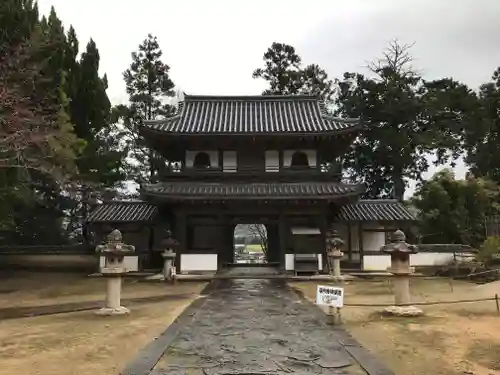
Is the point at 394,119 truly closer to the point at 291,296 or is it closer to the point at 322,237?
the point at 322,237

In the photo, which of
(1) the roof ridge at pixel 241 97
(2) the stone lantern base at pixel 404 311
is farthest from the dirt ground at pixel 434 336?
(1) the roof ridge at pixel 241 97

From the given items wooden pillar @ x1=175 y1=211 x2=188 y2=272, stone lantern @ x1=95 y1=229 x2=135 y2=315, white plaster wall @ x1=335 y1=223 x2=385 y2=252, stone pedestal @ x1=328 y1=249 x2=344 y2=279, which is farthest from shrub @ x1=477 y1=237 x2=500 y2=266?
stone lantern @ x1=95 y1=229 x2=135 y2=315

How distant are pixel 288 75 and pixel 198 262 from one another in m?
28.1

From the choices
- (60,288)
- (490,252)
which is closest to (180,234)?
(60,288)

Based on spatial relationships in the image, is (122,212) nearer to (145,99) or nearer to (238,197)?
(238,197)

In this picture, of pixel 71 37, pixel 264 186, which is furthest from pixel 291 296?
pixel 71 37

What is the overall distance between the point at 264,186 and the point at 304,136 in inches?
132

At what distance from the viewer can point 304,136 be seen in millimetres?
23422

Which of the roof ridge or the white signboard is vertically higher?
the roof ridge

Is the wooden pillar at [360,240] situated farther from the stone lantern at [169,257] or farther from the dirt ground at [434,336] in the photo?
the stone lantern at [169,257]

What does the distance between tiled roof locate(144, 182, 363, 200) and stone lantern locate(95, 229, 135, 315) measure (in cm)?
944

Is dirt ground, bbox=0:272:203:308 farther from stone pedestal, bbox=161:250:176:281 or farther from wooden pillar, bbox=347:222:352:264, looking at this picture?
wooden pillar, bbox=347:222:352:264

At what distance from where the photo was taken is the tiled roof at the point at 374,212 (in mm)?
24203

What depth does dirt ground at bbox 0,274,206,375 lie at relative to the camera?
6629 millimetres
